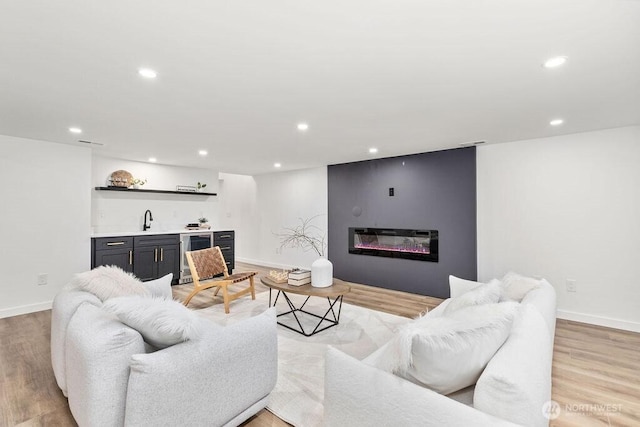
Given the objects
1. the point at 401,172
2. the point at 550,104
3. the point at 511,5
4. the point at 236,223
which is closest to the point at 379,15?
the point at 511,5

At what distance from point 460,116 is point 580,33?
136 cm

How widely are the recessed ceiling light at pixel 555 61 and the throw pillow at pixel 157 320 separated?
269 centimetres

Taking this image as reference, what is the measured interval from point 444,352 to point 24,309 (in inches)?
203

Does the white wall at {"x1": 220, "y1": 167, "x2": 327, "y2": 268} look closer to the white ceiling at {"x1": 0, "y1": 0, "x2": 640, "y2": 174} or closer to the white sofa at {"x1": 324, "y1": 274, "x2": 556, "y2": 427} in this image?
the white ceiling at {"x1": 0, "y1": 0, "x2": 640, "y2": 174}

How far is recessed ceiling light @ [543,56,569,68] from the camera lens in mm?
1865

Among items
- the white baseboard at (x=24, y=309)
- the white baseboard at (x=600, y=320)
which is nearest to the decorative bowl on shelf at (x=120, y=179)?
the white baseboard at (x=24, y=309)

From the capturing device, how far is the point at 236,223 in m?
7.97

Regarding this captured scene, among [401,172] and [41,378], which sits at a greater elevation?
[401,172]

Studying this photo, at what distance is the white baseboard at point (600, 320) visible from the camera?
132 inches

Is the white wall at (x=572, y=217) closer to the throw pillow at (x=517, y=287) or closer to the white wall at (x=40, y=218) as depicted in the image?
the throw pillow at (x=517, y=287)

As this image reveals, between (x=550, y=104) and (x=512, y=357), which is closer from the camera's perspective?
(x=512, y=357)

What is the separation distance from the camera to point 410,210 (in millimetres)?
4910

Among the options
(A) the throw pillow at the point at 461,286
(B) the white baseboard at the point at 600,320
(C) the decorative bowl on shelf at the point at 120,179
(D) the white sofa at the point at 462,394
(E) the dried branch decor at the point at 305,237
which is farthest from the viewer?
(E) the dried branch decor at the point at 305,237

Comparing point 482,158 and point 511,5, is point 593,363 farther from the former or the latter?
point 511,5
